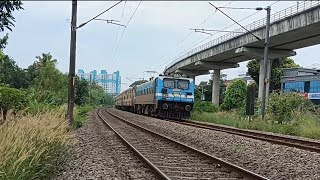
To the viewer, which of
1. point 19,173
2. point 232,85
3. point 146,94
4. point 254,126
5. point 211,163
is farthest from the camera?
point 232,85

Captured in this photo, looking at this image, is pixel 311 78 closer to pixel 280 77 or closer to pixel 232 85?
pixel 280 77

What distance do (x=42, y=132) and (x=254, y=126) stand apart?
19.7 metres

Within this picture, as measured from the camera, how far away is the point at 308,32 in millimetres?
35906

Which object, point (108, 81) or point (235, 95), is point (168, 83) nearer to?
point (235, 95)

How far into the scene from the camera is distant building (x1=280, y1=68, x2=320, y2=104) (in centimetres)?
6831

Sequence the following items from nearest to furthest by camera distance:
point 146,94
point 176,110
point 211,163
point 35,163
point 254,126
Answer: point 35,163 → point 211,163 → point 254,126 → point 176,110 → point 146,94

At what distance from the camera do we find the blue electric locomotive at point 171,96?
3291 cm

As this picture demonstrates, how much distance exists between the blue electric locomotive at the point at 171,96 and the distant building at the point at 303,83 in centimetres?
3655

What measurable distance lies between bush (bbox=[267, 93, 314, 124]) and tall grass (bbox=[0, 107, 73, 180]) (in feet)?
63.6

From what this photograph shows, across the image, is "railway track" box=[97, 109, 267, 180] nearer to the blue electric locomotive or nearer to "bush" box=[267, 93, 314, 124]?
"bush" box=[267, 93, 314, 124]

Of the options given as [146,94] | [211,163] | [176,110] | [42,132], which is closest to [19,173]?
[42,132]

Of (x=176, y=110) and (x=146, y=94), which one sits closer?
(x=176, y=110)

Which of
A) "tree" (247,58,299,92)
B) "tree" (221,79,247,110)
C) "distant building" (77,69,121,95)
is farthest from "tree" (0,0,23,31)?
"distant building" (77,69,121,95)

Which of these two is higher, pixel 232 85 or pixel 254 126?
pixel 232 85
